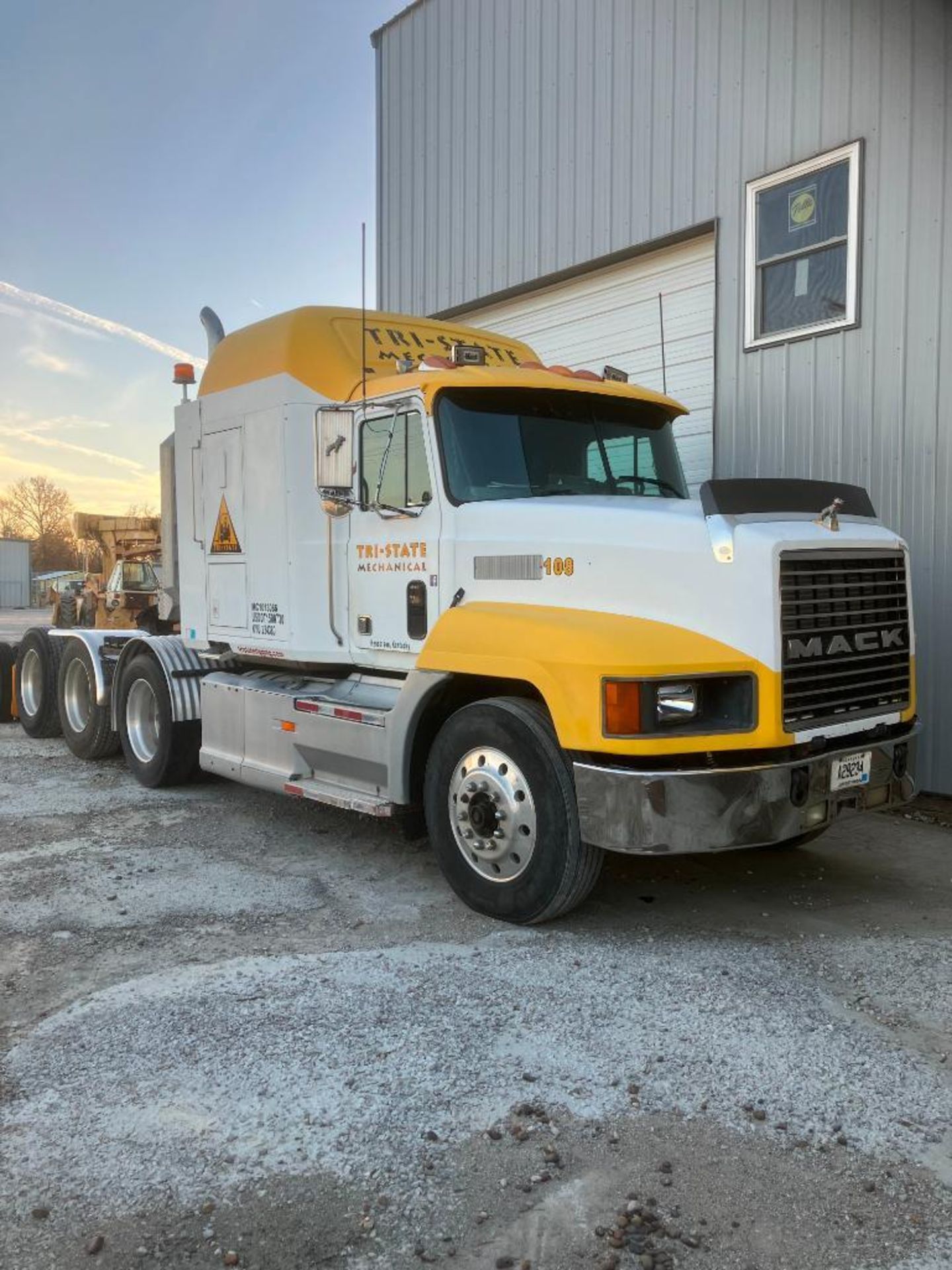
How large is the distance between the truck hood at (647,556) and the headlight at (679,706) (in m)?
0.20

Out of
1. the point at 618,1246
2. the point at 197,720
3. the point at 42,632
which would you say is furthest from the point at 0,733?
the point at 618,1246

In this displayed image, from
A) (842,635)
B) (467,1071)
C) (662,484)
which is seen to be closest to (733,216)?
(662,484)

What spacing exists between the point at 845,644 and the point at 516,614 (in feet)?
5.26

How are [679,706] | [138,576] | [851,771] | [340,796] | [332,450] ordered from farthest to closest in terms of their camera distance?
[138,576] < [340,796] < [332,450] < [851,771] < [679,706]

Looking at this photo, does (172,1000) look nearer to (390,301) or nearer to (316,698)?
(316,698)

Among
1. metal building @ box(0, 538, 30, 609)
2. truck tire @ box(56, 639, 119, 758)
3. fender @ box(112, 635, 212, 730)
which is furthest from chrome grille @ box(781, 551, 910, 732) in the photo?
metal building @ box(0, 538, 30, 609)

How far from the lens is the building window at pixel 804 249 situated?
7.92 meters

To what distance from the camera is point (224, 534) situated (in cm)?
734

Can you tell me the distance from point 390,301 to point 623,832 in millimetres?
10253

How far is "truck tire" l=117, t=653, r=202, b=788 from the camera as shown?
7930 millimetres

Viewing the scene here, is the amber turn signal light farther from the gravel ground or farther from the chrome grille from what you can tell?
the gravel ground

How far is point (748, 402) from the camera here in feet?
28.5

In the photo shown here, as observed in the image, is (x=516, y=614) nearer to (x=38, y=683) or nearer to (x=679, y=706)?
(x=679, y=706)

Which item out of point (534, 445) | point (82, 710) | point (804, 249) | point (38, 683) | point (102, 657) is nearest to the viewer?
point (534, 445)
